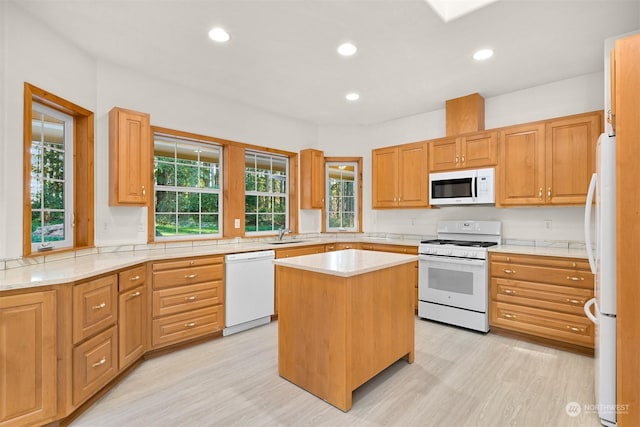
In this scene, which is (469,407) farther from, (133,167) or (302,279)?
(133,167)

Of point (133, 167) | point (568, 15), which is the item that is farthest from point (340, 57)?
point (133, 167)

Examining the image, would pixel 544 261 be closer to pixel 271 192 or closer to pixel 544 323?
pixel 544 323

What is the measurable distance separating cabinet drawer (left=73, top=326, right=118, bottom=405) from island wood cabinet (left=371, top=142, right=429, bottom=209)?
3.57 metres

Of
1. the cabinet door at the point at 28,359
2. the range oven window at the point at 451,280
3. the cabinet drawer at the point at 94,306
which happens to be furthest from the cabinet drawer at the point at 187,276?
the range oven window at the point at 451,280

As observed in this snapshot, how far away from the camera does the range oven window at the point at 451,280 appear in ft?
11.3

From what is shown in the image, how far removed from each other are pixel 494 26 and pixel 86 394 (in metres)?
3.93

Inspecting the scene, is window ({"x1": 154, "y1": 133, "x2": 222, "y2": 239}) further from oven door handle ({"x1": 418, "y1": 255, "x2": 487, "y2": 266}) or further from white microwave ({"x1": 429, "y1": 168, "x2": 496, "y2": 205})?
white microwave ({"x1": 429, "y1": 168, "x2": 496, "y2": 205})

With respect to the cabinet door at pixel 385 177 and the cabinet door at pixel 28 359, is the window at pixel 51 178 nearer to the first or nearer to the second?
the cabinet door at pixel 28 359

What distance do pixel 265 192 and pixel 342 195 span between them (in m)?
1.35

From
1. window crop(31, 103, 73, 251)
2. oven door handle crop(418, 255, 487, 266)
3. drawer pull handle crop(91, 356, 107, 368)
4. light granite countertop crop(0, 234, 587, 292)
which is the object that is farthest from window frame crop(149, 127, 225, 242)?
oven door handle crop(418, 255, 487, 266)

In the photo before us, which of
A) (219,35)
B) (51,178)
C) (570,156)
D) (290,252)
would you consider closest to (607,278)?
(570,156)

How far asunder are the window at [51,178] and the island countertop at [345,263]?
1952 mm

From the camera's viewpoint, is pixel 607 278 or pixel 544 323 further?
pixel 544 323

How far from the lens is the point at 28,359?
1759 mm
